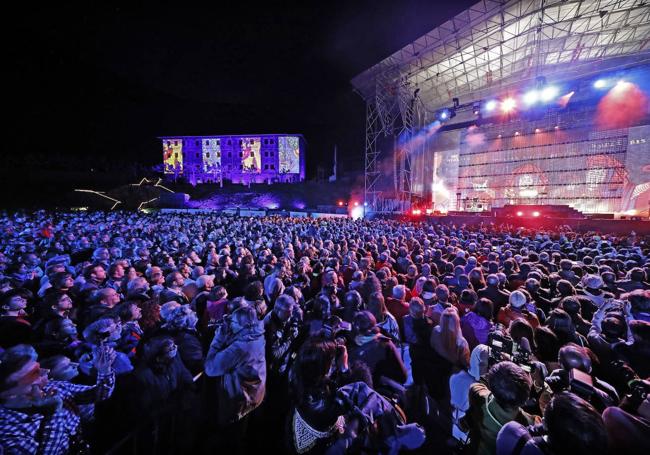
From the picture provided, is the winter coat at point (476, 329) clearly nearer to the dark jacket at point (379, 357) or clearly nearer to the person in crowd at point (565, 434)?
the dark jacket at point (379, 357)

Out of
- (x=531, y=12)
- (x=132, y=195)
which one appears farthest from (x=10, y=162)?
(x=531, y=12)

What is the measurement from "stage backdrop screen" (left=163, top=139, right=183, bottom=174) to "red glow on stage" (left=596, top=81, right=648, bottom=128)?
206 feet

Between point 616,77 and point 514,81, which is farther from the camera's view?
point 514,81

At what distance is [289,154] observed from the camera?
5547cm

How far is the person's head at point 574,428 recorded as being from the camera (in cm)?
118

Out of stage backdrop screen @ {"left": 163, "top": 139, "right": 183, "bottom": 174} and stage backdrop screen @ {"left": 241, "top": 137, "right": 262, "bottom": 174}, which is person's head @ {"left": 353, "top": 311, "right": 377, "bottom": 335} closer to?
stage backdrop screen @ {"left": 241, "top": 137, "right": 262, "bottom": 174}

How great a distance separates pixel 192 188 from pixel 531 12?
155ft

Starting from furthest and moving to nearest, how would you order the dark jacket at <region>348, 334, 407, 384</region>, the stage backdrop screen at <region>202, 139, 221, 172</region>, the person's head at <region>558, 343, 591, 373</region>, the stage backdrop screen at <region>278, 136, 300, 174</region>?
the stage backdrop screen at <region>202, 139, 221, 172</region> < the stage backdrop screen at <region>278, 136, 300, 174</region> < the dark jacket at <region>348, 334, 407, 384</region> < the person's head at <region>558, 343, 591, 373</region>

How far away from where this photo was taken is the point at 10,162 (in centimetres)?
3928

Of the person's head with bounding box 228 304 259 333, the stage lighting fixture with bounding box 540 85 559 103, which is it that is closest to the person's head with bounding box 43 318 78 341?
the person's head with bounding box 228 304 259 333

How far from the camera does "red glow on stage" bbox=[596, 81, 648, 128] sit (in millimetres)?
20625

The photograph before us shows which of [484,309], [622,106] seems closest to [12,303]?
[484,309]

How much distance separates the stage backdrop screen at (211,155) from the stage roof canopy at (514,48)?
41780mm

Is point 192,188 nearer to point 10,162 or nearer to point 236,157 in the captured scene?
point 236,157
